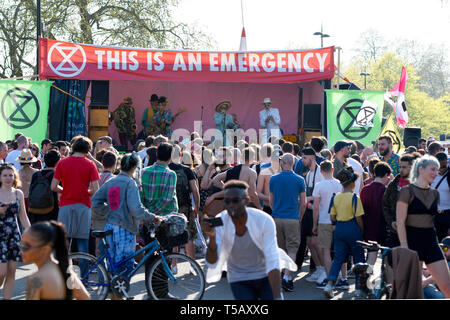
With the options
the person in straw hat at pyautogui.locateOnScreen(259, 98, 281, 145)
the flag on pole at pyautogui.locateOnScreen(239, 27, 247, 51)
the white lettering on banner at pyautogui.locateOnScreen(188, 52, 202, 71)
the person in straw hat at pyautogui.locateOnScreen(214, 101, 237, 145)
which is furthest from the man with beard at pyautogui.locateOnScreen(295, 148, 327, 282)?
the person in straw hat at pyautogui.locateOnScreen(214, 101, 237, 145)

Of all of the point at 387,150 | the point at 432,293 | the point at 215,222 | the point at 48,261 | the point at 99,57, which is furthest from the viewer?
the point at 99,57

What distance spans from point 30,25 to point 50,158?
71.9 ft

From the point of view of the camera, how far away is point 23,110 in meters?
15.0

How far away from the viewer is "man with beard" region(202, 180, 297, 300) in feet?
15.4

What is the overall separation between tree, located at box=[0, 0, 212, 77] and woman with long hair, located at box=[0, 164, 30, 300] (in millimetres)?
21257

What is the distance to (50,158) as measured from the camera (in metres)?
8.46

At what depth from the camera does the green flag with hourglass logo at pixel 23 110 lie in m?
14.9

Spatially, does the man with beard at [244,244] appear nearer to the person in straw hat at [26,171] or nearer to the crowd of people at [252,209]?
the crowd of people at [252,209]

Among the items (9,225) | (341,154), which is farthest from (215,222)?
(341,154)

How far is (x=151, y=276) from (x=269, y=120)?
12.3m

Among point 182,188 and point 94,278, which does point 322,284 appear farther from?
point 94,278

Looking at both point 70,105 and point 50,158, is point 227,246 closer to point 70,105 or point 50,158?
point 50,158

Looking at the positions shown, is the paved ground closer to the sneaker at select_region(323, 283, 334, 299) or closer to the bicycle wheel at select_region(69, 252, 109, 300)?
the sneaker at select_region(323, 283, 334, 299)
